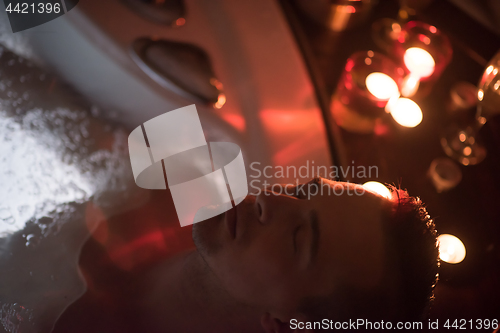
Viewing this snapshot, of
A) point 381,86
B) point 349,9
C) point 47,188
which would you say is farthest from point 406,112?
point 47,188

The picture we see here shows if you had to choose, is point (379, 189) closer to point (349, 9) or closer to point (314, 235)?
point (314, 235)

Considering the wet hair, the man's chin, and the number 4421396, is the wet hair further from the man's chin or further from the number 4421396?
the number 4421396

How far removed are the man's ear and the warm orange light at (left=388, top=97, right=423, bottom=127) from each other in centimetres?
27

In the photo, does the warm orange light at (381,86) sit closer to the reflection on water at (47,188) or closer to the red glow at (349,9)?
the red glow at (349,9)

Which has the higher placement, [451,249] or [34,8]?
[34,8]

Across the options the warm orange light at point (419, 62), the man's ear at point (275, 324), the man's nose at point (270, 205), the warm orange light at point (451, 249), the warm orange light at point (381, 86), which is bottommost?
the warm orange light at point (451, 249)

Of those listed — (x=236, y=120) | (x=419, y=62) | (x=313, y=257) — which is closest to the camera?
(x=313, y=257)

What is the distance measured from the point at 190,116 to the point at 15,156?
0.13 metres

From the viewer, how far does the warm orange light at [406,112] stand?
39 centimetres

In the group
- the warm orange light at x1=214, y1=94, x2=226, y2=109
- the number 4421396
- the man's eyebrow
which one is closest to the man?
the man's eyebrow

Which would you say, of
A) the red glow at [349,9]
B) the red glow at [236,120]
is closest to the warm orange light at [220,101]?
the red glow at [236,120]

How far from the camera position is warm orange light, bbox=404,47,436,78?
1.37 ft

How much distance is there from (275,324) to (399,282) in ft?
0.28

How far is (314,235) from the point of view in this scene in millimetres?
216
